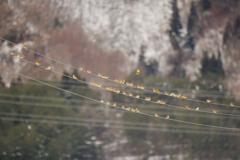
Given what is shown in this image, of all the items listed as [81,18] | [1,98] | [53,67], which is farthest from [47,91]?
[81,18]

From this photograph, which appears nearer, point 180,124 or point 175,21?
point 175,21

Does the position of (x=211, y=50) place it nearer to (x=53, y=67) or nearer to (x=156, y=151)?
(x=156, y=151)

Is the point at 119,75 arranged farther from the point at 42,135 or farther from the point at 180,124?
the point at 42,135

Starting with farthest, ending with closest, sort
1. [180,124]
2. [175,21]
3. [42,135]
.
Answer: [180,124] < [175,21] < [42,135]

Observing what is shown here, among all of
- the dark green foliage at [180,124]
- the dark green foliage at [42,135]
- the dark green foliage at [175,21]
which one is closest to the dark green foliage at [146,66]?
the dark green foliage at [180,124]

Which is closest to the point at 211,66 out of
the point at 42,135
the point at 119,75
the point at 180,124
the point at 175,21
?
the point at 175,21

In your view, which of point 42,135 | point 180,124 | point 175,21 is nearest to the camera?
point 42,135
